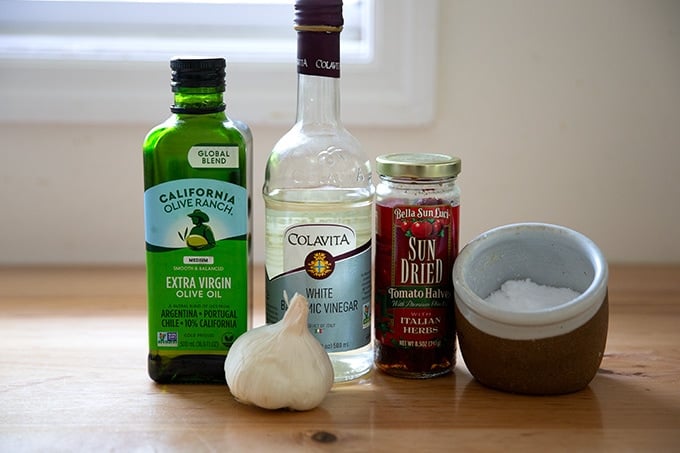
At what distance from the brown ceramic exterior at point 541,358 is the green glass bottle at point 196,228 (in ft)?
0.66

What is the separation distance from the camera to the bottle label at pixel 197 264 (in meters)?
0.82

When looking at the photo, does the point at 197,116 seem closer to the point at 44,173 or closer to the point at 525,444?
the point at 525,444

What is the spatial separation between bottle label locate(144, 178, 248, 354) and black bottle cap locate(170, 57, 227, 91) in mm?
78

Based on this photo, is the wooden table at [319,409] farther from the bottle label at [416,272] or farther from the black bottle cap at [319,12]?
the black bottle cap at [319,12]

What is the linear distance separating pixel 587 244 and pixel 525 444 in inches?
8.1

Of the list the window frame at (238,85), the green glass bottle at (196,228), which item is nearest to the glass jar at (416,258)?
the green glass bottle at (196,228)

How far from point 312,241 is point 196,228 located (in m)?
0.10

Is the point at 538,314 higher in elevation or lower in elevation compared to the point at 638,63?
lower

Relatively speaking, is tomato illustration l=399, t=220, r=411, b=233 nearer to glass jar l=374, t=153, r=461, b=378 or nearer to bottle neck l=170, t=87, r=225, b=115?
glass jar l=374, t=153, r=461, b=378

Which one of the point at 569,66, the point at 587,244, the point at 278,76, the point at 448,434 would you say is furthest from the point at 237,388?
the point at 569,66

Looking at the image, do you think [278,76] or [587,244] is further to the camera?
[278,76]

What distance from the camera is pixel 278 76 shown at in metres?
1.21

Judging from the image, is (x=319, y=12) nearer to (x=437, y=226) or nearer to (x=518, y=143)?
(x=437, y=226)

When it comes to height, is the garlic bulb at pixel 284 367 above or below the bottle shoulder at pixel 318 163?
below
